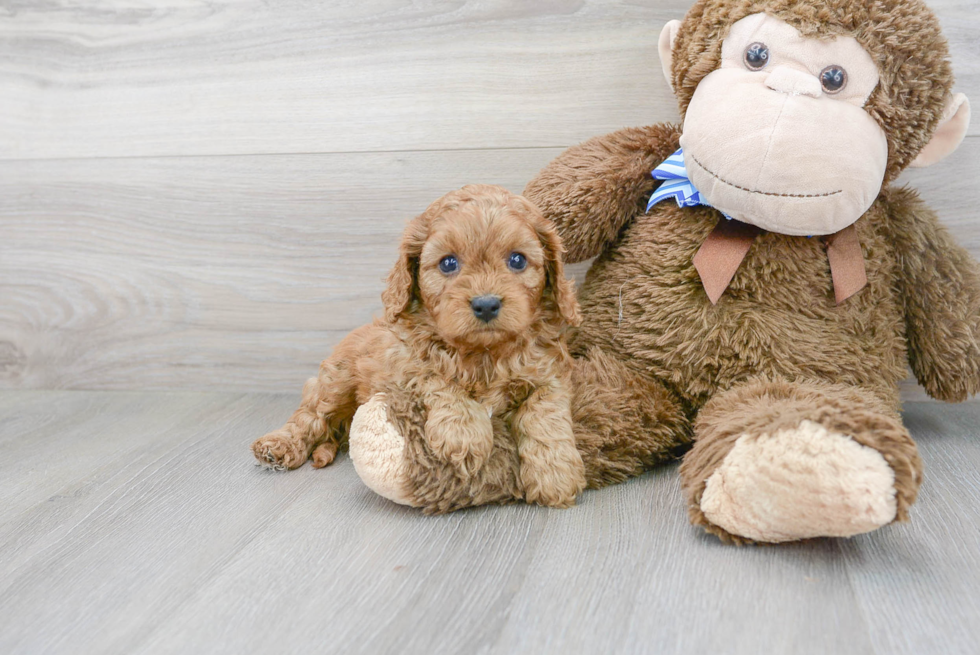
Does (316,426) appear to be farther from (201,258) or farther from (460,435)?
(201,258)

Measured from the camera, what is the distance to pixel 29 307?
1979mm

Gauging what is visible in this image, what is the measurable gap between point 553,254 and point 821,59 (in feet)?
1.64

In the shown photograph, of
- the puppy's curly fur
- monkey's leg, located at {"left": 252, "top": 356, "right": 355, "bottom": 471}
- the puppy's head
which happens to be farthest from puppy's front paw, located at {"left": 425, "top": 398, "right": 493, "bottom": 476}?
monkey's leg, located at {"left": 252, "top": 356, "right": 355, "bottom": 471}

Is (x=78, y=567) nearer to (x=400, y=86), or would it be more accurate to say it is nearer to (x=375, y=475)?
(x=375, y=475)

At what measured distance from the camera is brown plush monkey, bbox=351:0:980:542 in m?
1.03

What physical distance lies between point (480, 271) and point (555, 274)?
15 centimetres

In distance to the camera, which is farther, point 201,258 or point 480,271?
point 201,258

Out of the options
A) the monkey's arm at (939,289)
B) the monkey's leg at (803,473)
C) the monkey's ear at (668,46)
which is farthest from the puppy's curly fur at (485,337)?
the monkey's arm at (939,289)

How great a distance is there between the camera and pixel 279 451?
143 centimetres

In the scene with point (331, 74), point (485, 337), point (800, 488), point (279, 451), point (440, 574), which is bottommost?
point (279, 451)

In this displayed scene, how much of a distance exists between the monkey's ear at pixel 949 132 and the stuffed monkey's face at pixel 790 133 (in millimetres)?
139

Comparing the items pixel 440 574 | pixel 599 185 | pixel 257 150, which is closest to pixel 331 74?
pixel 257 150

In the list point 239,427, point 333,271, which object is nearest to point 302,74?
point 333,271

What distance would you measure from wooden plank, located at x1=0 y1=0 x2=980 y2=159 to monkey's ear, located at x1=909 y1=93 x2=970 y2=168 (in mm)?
306
